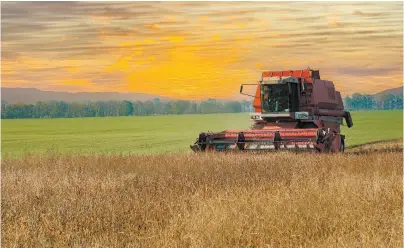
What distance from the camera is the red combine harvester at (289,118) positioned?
1894 cm

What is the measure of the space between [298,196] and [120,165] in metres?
7.51

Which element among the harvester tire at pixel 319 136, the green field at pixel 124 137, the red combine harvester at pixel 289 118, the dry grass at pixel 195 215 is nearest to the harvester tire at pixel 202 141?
the red combine harvester at pixel 289 118

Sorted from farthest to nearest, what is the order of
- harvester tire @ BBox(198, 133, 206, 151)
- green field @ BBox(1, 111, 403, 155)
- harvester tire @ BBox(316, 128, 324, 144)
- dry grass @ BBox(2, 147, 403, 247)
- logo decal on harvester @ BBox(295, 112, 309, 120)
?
green field @ BBox(1, 111, 403, 155), logo decal on harvester @ BBox(295, 112, 309, 120), harvester tire @ BBox(198, 133, 206, 151), harvester tire @ BBox(316, 128, 324, 144), dry grass @ BBox(2, 147, 403, 247)

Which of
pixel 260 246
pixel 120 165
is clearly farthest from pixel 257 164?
pixel 260 246

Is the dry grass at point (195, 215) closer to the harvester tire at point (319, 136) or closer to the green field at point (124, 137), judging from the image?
the harvester tire at point (319, 136)

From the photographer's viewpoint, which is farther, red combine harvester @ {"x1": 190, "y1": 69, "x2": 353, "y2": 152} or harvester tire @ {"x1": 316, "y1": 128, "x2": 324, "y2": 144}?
red combine harvester @ {"x1": 190, "y1": 69, "x2": 353, "y2": 152}

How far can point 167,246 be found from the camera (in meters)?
6.19

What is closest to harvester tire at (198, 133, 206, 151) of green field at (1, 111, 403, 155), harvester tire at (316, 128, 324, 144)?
green field at (1, 111, 403, 155)

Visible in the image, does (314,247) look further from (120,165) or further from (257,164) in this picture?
(120,165)

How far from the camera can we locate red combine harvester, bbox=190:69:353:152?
18.9 metres

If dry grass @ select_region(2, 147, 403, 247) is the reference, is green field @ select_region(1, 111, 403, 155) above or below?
below

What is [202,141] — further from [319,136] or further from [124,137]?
[124,137]

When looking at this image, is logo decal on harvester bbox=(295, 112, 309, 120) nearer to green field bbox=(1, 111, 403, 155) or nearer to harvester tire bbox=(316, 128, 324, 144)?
green field bbox=(1, 111, 403, 155)

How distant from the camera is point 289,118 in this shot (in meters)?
21.7
